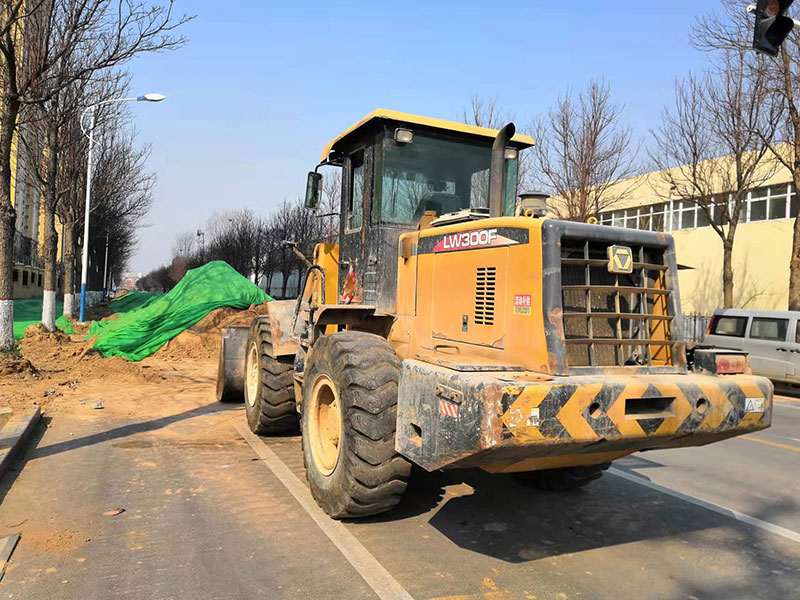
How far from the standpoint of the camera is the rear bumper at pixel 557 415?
10.9 ft

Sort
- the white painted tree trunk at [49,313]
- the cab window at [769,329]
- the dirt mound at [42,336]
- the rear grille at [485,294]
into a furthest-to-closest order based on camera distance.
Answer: the white painted tree trunk at [49,313] < the dirt mound at [42,336] < the cab window at [769,329] < the rear grille at [485,294]

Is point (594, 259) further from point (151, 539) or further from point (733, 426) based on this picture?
point (151, 539)

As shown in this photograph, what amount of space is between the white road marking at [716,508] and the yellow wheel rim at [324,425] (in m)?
3.09

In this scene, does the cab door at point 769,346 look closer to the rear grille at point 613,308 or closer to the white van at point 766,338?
the white van at point 766,338

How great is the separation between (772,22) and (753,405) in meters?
5.36

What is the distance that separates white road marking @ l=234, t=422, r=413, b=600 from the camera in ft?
11.7

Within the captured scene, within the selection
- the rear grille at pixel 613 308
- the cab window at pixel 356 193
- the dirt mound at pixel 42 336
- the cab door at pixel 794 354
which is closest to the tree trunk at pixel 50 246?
the dirt mound at pixel 42 336

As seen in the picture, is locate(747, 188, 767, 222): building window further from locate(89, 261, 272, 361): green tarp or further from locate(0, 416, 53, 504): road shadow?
locate(0, 416, 53, 504): road shadow

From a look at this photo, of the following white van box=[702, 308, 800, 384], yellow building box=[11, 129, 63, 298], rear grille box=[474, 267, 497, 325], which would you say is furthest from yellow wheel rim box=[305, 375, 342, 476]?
yellow building box=[11, 129, 63, 298]

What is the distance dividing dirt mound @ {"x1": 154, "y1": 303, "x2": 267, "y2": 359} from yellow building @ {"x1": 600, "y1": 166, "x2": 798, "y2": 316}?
46.8 ft

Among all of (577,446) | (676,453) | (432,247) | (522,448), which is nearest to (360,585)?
(522,448)

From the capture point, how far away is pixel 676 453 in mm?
7355

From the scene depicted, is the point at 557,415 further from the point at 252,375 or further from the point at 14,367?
the point at 14,367

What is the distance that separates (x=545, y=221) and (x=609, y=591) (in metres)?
2.27
